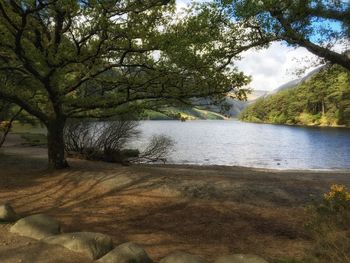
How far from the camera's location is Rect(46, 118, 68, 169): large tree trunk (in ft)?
51.5

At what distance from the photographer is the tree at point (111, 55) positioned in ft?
A: 42.0

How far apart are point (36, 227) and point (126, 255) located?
2.13 meters

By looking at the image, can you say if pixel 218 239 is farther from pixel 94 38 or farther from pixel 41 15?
pixel 41 15

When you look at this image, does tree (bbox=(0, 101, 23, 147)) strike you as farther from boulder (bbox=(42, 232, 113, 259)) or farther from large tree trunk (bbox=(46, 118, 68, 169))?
boulder (bbox=(42, 232, 113, 259))

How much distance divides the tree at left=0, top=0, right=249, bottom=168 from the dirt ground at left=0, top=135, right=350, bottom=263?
2.74 meters

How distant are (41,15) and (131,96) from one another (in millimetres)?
4106

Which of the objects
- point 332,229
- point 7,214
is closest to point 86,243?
point 7,214

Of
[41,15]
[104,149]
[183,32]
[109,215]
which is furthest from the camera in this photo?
[104,149]

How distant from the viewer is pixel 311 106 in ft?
424

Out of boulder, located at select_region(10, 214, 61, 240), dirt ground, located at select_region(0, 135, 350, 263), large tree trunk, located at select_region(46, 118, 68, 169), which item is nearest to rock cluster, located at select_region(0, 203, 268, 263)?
boulder, located at select_region(10, 214, 61, 240)

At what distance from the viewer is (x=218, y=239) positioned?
9750mm

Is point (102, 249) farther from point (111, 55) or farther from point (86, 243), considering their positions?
point (111, 55)

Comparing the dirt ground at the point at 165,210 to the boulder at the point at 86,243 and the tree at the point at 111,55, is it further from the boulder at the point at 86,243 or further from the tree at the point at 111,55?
the tree at the point at 111,55

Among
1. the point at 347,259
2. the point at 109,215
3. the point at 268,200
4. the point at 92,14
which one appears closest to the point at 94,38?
the point at 92,14
